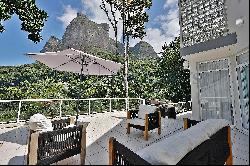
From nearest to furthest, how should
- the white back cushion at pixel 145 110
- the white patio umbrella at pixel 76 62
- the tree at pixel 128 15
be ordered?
Answer: the white patio umbrella at pixel 76 62
the white back cushion at pixel 145 110
the tree at pixel 128 15

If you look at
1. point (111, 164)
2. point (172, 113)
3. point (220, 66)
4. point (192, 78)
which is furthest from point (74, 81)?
point (111, 164)

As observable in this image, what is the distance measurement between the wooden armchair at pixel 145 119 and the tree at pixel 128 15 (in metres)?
10.3

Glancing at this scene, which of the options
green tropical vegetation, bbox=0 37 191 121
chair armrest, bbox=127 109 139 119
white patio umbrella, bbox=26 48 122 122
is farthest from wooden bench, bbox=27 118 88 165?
green tropical vegetation, bbox=0 37 191 121

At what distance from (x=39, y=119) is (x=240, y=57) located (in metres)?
5.96

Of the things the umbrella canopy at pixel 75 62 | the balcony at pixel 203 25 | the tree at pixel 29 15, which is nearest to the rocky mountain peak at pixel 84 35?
the tree at pixel 29 15

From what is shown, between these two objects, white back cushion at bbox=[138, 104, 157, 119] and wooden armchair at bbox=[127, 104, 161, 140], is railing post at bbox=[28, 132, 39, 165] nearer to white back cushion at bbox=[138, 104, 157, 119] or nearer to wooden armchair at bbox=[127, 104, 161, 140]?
wooden armchair at bbox=[127, 104, 161, 140]

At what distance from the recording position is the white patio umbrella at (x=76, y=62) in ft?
17.6

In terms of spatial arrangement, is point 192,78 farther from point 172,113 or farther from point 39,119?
point 39,119

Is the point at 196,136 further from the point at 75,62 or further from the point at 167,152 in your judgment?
the point at 75,62

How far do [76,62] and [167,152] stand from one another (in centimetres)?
544

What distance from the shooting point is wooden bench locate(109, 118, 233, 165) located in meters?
2.11

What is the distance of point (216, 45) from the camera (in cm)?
648

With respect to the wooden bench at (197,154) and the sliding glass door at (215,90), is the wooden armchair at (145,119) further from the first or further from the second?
the wooden bench at (197,154)

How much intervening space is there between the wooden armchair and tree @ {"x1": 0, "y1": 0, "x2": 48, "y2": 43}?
5047 mm
